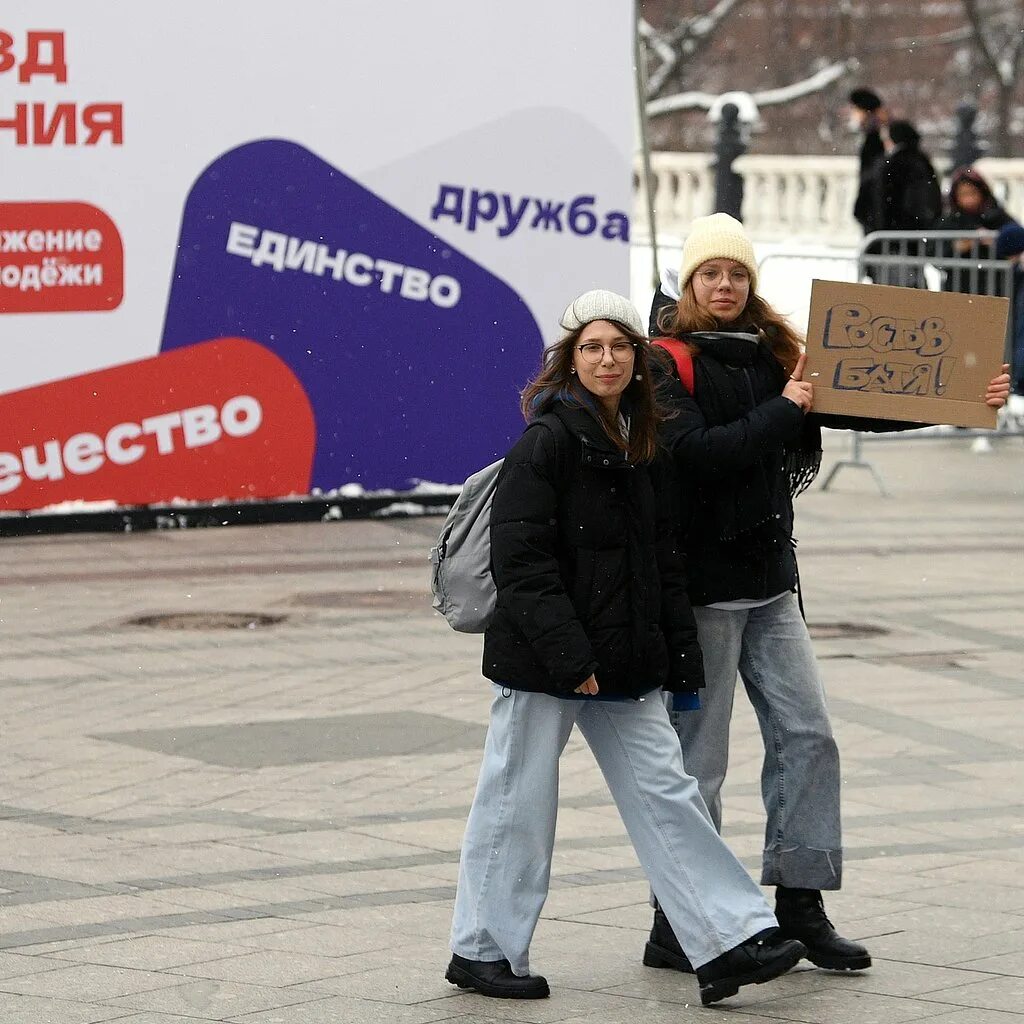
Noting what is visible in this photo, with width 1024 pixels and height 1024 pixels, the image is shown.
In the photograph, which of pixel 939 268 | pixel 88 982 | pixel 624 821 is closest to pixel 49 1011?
pixel 88 982

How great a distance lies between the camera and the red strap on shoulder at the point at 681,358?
573 cm

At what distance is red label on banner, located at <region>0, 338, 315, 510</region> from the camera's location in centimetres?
1301

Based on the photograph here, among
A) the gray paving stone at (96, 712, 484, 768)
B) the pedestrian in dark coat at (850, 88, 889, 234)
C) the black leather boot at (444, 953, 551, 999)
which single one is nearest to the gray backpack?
the black leather boot at (444, 953, 551, 999)

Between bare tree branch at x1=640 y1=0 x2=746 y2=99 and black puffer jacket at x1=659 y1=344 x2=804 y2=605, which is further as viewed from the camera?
bare tree branch at x1=640 y1=0 x2=746 y2=99

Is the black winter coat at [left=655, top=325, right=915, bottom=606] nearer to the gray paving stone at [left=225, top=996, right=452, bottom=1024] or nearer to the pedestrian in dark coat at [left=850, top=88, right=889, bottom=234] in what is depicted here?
the gray paving stone at [left=225, top=996, right=452, bottom=1024]

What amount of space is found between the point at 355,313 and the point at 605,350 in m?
8.24

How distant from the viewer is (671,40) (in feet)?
140

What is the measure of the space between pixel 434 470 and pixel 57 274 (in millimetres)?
2418

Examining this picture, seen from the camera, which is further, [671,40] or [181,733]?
[671,40]

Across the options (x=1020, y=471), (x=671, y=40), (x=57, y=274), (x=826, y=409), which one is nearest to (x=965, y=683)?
(x=826, y=409)

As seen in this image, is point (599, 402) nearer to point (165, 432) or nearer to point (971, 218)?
point (165, 432)

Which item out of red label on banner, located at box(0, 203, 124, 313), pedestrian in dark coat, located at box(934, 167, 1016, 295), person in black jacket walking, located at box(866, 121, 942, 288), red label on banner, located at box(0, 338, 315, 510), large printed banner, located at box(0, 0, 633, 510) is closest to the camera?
red label on banner, located at box(0, 203, 124, 313)

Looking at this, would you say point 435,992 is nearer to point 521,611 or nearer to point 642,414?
point 521,611

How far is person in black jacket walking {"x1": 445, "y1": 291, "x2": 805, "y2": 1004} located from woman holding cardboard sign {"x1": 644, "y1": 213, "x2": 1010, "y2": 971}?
0.53 feet
